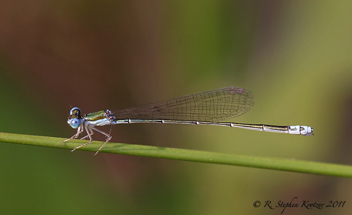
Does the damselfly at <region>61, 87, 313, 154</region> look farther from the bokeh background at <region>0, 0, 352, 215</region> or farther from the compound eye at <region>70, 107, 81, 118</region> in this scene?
the bokeh background at <region>0, 0, 352, 215</region>

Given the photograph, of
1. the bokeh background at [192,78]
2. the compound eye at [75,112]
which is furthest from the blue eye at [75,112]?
the bokeh background at [192,78]

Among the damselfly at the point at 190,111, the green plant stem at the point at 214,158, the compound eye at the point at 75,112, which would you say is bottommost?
the green plant stem at the point at 214,158

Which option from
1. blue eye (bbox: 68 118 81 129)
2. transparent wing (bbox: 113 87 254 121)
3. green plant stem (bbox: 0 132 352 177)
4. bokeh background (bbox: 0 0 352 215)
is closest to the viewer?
green plant stem (bbox: 0 132 352 177)

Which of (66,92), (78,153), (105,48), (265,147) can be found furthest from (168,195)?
(105,48)

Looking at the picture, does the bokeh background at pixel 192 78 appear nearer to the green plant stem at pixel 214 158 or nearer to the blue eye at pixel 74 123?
the blue eye at pixel 74 123

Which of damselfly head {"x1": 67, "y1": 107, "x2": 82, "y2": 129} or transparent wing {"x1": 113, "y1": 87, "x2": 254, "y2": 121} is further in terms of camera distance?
transparent wing {"x1": 113, "y1": 87, "x2": 254, "y2": 121}

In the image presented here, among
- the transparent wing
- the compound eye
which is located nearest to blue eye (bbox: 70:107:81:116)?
the compound eye

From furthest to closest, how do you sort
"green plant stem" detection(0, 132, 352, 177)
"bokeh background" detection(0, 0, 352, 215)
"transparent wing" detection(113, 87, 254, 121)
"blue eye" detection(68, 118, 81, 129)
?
"transparent wing" detection(113, 87, 254, 121) < "bokeh background" detection(0, 0, 352, 215) < "blue eye" detection(68, 118, 81, 129) < "green plant stem" detection(0, 132, 352, 177)
